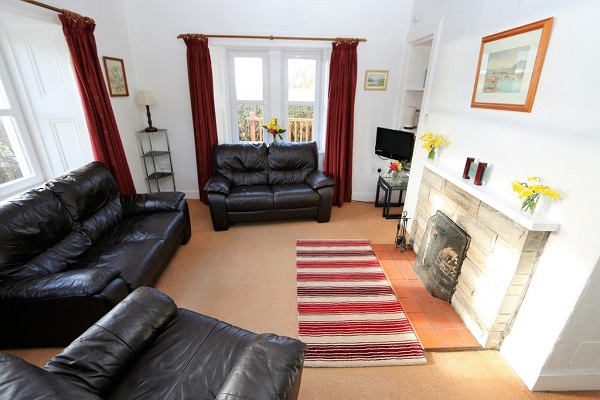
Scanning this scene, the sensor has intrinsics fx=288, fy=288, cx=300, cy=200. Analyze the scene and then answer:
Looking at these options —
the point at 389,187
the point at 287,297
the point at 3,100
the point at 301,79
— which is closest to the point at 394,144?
the point at 389,187

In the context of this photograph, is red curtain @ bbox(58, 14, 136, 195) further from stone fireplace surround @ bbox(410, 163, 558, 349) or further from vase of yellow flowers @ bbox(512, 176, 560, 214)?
vase of yellow flowers @ bbox(512, 176, 560, 214)

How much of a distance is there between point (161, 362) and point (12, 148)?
2.54 m

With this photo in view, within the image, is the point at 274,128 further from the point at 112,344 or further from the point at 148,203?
the point at 112,344

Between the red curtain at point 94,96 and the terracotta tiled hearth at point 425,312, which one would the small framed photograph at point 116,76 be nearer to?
the red curtain at point 94,96

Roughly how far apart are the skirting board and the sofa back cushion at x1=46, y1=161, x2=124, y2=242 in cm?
338

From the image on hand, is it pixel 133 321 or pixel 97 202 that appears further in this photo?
pixel 97 202

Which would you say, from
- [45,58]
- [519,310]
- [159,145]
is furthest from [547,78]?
[159,145]

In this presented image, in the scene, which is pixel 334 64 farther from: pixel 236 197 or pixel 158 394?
pixel 158 394

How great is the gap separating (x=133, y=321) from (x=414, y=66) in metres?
4.11

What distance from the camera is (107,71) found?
326 centimetres

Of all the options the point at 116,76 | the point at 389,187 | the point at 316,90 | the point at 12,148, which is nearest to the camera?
the point at 12,148

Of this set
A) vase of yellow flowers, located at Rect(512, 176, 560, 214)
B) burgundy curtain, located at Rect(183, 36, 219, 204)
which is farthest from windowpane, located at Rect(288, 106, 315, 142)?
vase of yellow flowers, located at Rect(512, 176, 560, 214)

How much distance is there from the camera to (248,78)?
13.6 feet

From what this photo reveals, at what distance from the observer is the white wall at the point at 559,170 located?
1.38m
